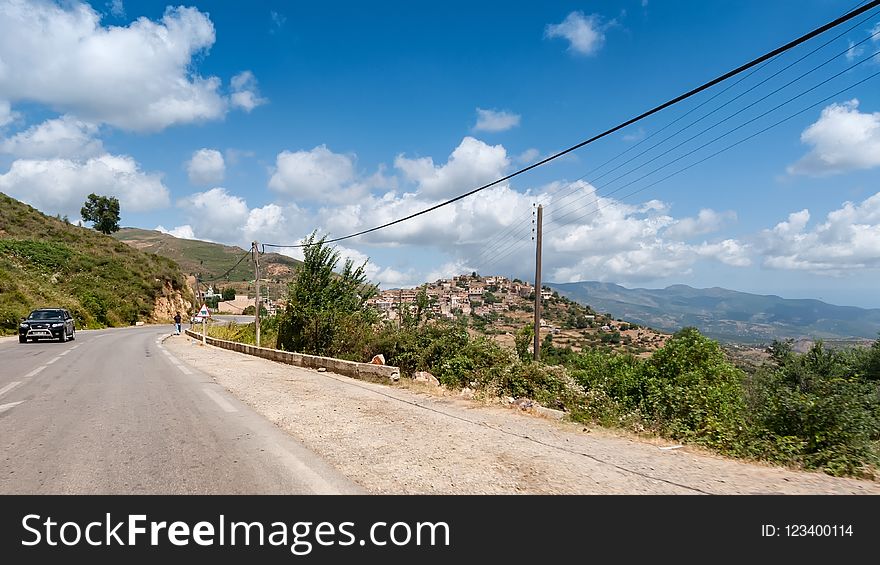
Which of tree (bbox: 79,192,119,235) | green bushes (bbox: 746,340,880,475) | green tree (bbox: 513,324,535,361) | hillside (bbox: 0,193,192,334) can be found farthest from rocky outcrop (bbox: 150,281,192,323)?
green bushes (bbox: 746,340,880,475)

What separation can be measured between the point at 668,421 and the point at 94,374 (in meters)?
14.3

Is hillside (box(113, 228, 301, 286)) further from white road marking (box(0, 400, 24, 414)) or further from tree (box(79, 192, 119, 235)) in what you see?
white road marking (box(0, 400, 24, 414))

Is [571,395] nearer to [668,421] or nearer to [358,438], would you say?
[668,421]

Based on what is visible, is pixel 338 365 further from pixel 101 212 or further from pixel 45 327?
pixel 101 212

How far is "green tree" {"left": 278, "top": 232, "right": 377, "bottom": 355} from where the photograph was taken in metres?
20.5

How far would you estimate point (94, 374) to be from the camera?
14.1 meters

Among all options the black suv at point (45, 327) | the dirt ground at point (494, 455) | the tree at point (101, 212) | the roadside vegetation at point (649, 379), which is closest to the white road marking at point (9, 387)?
the dirt ground at point (494, 455)

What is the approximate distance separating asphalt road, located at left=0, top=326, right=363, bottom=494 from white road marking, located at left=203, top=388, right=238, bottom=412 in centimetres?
2

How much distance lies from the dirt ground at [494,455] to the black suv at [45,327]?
79.4 ft

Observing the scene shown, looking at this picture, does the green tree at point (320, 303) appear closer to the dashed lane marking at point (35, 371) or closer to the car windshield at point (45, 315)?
the dashed lane marking at point (35, 371)

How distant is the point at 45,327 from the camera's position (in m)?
27.3

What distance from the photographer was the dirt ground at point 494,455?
5.10 meters

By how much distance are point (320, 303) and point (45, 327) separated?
1668 cm
